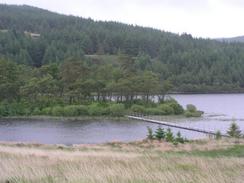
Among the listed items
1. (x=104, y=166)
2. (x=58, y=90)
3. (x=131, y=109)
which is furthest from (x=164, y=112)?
(x=104, y=166)

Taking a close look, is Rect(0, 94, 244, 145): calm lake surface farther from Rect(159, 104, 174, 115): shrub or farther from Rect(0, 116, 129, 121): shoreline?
Rect(159, 104, 174, 115): shrub

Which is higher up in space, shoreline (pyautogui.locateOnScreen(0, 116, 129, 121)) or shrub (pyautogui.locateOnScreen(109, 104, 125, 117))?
shrub (pyautogui.locateOnScreen(109, 104, 125, 117))

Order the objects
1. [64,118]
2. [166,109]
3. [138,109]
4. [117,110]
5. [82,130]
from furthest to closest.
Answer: [138,109] < [166,109] < [117,110] < [64,118] < [82,130]

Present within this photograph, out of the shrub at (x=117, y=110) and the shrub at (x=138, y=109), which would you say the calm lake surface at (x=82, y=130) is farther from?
the shrub at (x=138, y=109)

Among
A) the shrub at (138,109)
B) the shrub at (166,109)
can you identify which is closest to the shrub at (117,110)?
the shrub at (138,109)

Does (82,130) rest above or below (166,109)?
below

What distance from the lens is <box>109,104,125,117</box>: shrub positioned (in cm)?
9213

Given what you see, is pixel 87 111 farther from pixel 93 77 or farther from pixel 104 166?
pixel 104 166

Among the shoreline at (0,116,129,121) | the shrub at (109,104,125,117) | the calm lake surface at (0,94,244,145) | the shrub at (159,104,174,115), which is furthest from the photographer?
the shrub at (159,104,174,115)

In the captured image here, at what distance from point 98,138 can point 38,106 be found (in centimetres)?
3868

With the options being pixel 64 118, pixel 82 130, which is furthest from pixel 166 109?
pixel 82 130

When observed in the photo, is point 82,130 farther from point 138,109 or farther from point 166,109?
point 166,109

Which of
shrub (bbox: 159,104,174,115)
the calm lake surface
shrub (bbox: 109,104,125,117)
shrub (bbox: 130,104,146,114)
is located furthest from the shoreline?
shrub (bbox: 159,104,174,115)

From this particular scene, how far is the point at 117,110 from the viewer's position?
9225 centimetres
